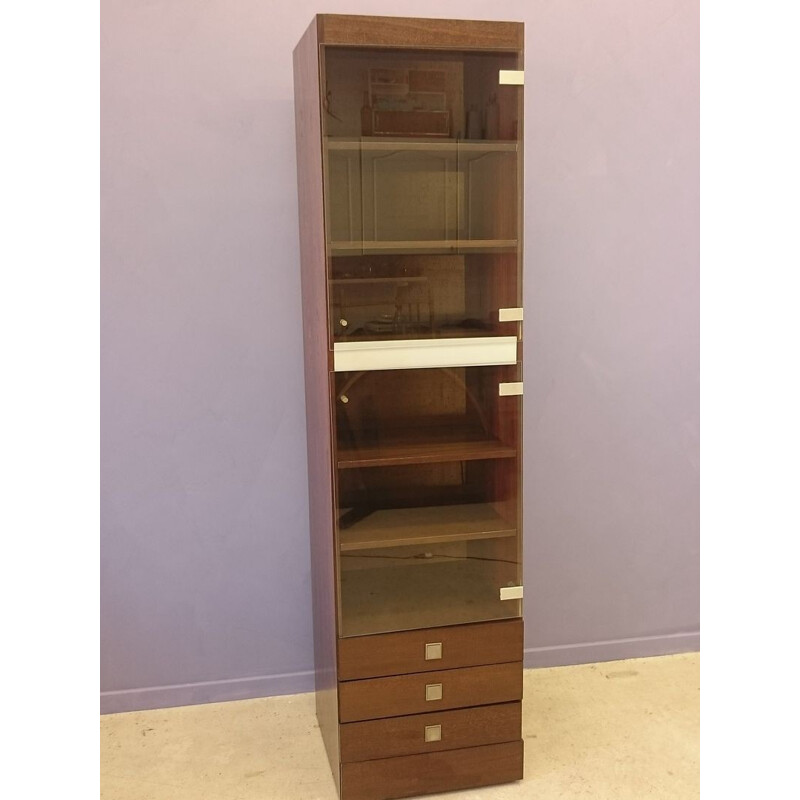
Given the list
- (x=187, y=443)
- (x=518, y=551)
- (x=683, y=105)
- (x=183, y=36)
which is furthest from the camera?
(x=683, y=105)

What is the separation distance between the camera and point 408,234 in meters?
2.27

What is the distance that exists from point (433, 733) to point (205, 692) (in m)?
0.86

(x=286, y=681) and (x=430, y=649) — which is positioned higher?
(x=430, y=649)

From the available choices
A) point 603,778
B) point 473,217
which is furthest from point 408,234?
point 603,778

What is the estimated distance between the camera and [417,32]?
2145 mm

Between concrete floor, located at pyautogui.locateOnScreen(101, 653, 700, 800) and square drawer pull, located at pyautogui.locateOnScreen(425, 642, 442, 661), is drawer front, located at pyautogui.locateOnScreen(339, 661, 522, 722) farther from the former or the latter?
concrete floor, located at pyautogui.locateOnScreen(101, 653, 700, 800)

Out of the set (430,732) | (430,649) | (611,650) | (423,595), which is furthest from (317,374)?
(611,650)

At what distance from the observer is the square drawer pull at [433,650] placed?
235cm

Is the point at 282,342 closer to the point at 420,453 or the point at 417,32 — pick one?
the point at 420,453

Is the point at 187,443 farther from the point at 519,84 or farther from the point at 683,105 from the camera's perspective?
the point at 683,105

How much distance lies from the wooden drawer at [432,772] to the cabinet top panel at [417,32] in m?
1.84

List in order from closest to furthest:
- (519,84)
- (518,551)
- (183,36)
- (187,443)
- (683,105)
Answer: (519,84) → (518,551) → (183,36) → (187,443) → (683,105)

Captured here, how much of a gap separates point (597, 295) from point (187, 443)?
1.42 meters

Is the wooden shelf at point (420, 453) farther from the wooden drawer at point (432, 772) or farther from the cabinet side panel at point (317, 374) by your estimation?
the wooden drawer at point (432, 772)
